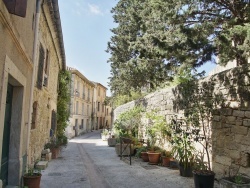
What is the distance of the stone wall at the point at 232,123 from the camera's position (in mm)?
4914

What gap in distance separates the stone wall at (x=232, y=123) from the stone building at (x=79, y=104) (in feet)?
56.9

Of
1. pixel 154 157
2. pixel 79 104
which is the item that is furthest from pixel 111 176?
pixel 79 104

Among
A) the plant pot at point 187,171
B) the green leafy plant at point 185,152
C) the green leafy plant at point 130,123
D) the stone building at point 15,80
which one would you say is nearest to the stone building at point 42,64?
the stone building at point 15,80

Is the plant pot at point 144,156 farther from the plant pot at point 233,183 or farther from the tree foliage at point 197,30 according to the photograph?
the plant pot at point 233,183

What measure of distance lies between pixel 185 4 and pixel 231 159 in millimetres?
3740

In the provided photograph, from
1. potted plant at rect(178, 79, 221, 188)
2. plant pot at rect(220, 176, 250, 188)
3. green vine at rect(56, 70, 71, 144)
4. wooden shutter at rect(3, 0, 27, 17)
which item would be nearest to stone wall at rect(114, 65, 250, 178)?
potted plant at rect(178, 79, 221, 188)

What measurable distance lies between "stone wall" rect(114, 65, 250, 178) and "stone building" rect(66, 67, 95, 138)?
683 inches

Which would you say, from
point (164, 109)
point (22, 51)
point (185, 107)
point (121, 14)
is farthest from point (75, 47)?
point (121, 14)

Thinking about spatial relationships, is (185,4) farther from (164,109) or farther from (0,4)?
(0,4)

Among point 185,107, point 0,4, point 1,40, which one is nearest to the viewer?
point 0,4

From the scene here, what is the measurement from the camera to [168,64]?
24.6 ft

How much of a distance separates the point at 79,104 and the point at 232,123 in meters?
24.3

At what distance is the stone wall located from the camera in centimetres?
491

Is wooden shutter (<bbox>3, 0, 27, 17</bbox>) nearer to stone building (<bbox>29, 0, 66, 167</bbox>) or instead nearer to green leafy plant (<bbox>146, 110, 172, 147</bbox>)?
stone building (<bbox>29, 0, 66, 167</bbox>)
